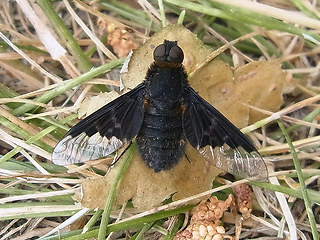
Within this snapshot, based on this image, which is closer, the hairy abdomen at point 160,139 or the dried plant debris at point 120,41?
the hairy abdomen at point 160,139

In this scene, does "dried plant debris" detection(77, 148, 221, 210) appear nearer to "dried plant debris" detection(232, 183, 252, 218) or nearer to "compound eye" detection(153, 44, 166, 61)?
"dried plant debris" detection(232, 183, 252, 218)

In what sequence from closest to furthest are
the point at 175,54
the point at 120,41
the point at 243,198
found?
the point at 175,54
the point at 243,198
the point at 120,41

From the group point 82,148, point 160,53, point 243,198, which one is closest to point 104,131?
point 82,148

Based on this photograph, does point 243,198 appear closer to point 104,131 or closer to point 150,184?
point 150,184

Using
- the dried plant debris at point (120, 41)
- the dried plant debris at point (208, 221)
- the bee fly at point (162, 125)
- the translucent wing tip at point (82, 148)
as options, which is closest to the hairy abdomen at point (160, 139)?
the bee fly at point (162, 125)

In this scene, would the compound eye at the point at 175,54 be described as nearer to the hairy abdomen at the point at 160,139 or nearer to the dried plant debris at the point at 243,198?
the hairy abdomen at the point at 160,139

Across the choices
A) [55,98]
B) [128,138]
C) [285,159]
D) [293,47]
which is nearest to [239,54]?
[293,47]
